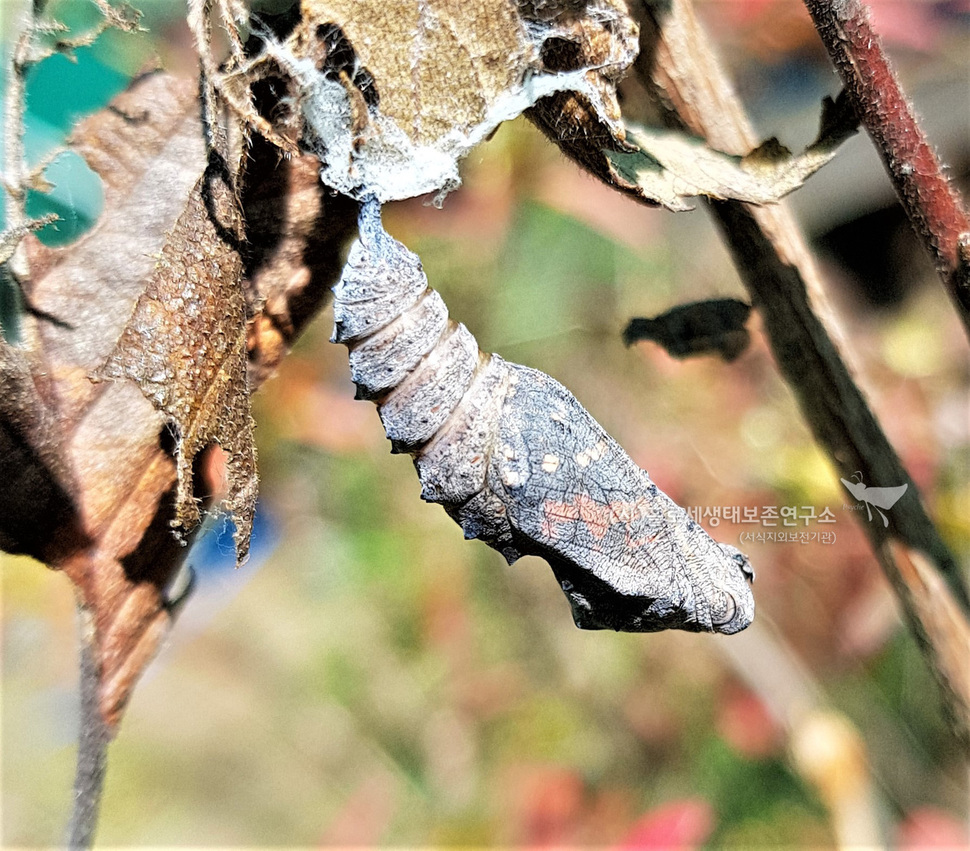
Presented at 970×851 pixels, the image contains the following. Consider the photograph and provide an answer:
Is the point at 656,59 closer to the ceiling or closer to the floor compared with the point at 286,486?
closer to the ceiling

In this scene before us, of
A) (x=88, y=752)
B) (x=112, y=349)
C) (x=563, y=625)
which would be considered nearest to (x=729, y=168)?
(x=112, y=349)

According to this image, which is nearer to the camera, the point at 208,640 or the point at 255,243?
the point at 255,243

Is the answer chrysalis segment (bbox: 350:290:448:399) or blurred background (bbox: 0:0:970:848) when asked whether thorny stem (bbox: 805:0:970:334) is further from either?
blurred background (bbox: 0:0:970:848)

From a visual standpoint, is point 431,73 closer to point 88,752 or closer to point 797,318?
point 797,318

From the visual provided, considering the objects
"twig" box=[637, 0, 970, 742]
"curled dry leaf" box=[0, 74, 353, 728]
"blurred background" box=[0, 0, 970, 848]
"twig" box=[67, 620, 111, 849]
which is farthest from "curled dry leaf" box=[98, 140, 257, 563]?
"blurred background" box=[0, 0, 970, 848]

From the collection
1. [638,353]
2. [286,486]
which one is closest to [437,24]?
[638,353]

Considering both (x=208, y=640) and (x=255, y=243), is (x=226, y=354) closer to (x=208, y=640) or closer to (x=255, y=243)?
(x=255, y=243)

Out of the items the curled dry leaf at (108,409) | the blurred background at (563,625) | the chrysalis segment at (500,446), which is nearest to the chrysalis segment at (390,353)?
the chrysalis segment at (500,446)
